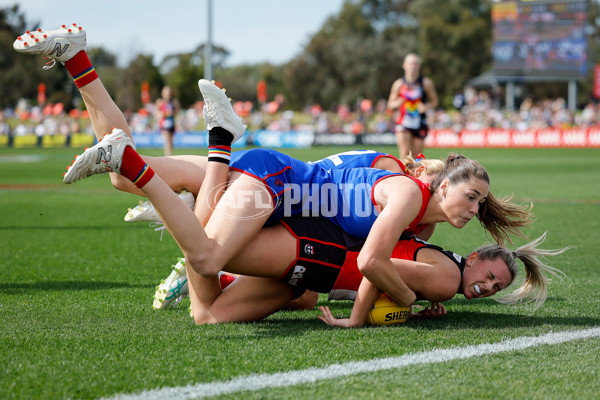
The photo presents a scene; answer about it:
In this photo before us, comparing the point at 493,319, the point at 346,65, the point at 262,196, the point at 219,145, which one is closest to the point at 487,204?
the point at 493,319

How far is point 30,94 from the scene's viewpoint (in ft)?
183

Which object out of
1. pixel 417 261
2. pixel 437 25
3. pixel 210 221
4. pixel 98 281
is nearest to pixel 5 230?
pixel 98 281

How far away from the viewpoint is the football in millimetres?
3828

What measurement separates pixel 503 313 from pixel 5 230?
21.5 ft

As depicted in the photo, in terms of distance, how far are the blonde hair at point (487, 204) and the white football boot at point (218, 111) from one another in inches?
51.9

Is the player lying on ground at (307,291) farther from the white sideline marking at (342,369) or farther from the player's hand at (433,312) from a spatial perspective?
the white sideline marking at (342,369)

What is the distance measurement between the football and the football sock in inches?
50.0

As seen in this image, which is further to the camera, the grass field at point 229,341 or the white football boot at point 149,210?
the white football boot at point 149,210

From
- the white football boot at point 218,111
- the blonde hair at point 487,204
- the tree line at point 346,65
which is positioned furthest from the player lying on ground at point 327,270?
the tree line at point 346,65

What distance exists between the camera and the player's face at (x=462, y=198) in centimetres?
A: 379

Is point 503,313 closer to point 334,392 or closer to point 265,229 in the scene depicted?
point 265,229

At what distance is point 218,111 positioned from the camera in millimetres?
4168

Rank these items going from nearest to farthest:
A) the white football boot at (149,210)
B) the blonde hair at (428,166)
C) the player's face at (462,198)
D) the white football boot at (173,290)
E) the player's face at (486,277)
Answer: the player's face at (462,198) → the player's face at (486,277) → the blonde hair at (428,166) → the white football boot at (173,290) → the white football boot at (149,210)

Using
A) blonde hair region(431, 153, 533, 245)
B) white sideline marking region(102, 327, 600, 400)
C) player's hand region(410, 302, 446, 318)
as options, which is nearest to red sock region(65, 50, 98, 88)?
blonde hair region(431, 153, 533, 245)
